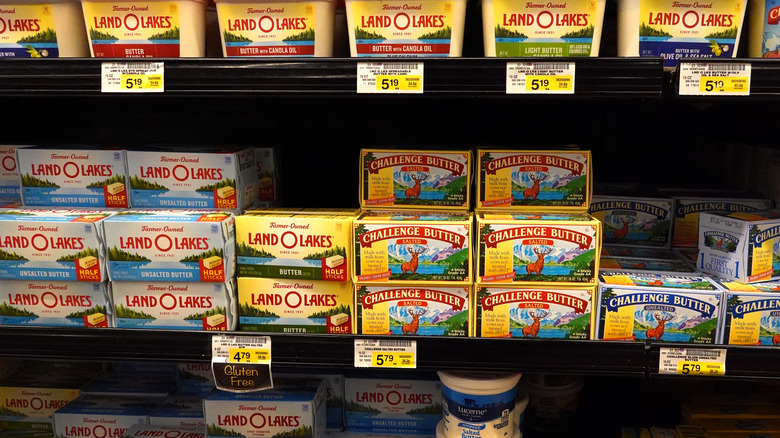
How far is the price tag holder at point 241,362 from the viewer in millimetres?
1240

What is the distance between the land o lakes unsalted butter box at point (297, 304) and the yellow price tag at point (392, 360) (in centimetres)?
9

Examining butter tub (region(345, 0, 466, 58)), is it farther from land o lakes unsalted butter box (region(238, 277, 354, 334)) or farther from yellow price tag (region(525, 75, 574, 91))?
land o lakes unsalted butter box (region(238, 277, 354, 334))

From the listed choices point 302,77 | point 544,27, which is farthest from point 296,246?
point 544,27

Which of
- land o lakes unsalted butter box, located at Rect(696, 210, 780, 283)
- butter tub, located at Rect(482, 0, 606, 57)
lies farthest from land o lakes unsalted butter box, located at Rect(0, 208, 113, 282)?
land o lakes unsalted butter box, located at Rect(696, 210, 780, 283)

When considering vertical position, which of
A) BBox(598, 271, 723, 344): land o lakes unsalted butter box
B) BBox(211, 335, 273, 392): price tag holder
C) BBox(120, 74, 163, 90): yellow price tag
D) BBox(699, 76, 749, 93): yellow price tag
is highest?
BBox(120, 74, 163, 90): yellow price tag

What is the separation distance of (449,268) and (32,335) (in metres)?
0.93

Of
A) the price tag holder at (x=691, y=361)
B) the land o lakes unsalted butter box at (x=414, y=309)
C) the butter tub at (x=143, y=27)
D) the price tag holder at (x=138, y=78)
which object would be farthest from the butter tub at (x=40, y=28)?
the price tag holder at (x=691, y=361)

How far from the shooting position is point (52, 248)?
4.13ft

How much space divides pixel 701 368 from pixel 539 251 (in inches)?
15.6

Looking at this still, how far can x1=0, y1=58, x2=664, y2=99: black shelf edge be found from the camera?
1.07 metres

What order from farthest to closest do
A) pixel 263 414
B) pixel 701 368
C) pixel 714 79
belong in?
pixel 263 414, pixel 701 368, pixel 714 79

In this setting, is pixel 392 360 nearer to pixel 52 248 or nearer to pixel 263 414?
pixel 263 414

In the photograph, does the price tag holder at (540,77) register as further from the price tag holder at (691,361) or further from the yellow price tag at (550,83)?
the price tag holder at (691,361)

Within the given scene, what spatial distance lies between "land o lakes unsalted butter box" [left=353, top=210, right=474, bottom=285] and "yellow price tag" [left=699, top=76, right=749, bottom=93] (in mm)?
504
